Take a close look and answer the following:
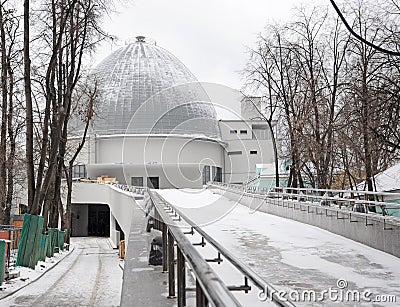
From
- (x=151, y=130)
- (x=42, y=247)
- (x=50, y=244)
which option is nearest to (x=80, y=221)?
(x=151, y=130)

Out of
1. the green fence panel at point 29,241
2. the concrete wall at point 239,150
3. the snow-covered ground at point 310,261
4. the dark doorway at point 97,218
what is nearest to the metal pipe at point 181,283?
the snow-covered ground at point 310,261

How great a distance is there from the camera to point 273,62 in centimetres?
3033

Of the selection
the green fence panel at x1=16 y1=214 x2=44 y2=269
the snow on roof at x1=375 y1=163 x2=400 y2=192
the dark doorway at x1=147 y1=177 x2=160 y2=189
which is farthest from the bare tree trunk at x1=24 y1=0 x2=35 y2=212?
the dark doorway at x1=147 y1=177 x2=160 y2=189

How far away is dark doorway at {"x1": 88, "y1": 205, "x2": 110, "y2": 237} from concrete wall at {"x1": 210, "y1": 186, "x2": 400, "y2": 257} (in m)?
40.3

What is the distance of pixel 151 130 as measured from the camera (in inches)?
2579

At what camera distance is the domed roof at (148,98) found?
67.4 metres

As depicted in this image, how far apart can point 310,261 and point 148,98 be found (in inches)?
2313

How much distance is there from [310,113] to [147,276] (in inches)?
906

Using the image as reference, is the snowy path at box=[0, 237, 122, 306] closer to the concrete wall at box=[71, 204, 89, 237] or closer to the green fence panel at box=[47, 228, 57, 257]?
the green fence panel at box=[47, 228, 57, 257]

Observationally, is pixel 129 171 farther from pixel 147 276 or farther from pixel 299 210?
pixel 147 276

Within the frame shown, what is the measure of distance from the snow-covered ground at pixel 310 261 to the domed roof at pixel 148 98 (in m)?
48.6

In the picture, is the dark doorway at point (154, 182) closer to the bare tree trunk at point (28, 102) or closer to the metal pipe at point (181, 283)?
the bare tree trunk at point (28, 102)

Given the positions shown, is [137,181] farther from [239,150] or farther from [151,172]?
[239,150]

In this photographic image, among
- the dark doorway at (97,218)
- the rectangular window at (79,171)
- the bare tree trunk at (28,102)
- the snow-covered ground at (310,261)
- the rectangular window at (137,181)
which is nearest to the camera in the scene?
the snow-covered ground at (310,261)
